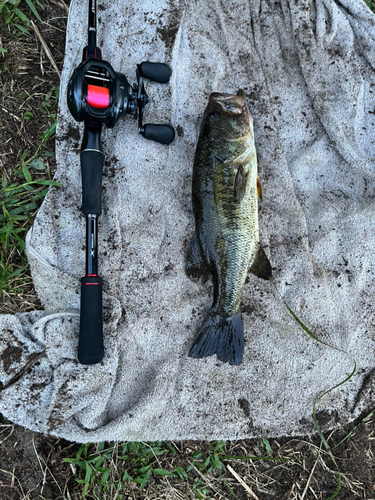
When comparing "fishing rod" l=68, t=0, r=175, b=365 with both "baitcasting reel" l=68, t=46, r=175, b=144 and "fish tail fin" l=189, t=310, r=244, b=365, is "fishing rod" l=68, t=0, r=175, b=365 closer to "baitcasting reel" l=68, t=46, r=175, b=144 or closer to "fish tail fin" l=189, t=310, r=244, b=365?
"baitcasting reel" l=68, t=46, r=175, b=144

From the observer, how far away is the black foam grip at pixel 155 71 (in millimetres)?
2725

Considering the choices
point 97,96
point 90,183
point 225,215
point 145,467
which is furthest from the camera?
point 145,467

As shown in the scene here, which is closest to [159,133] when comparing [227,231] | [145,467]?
[227,231]

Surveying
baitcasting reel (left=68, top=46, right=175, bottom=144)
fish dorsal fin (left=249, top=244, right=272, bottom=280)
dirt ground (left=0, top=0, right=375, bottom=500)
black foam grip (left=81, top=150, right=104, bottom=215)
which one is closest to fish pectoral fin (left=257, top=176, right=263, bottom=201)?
fish dorsal fin (left=249, top=244, right=272, bottom=280)

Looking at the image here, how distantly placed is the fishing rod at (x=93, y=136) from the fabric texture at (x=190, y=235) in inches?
11.5

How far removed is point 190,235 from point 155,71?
4.41 feet

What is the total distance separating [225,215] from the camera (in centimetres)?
256

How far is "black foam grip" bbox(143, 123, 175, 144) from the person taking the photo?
2.72 metres

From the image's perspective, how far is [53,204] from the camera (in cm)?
278

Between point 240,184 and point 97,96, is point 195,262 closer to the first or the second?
point 240,184

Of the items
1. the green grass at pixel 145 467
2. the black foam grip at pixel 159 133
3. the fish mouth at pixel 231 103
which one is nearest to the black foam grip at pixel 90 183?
the black foam grip at pixel 159 133

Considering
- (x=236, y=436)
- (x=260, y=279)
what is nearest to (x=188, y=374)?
(x=236, y=436)

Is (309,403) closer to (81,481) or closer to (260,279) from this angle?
(260,279)

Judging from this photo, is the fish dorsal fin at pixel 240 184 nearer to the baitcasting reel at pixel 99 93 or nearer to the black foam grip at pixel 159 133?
the black foam grip at pixel 159 133
